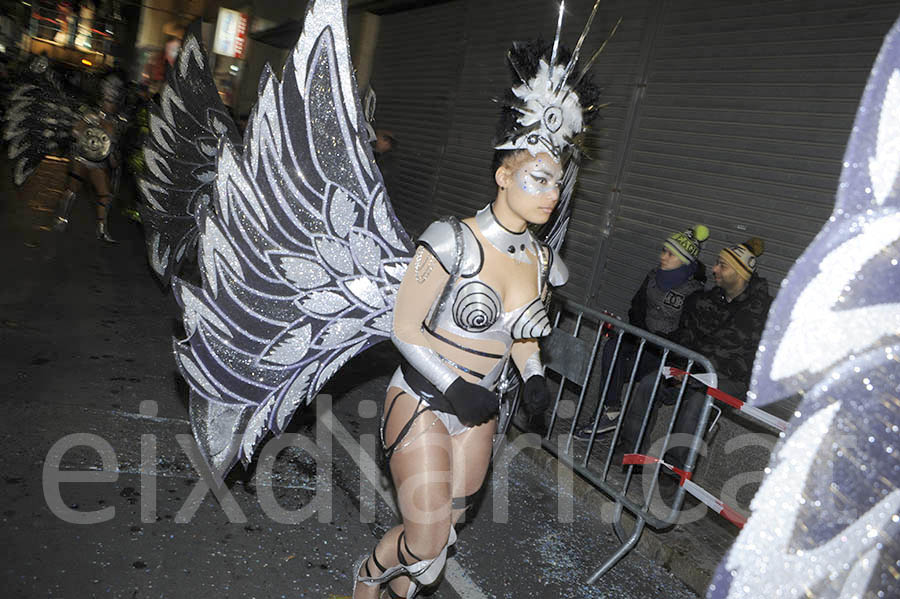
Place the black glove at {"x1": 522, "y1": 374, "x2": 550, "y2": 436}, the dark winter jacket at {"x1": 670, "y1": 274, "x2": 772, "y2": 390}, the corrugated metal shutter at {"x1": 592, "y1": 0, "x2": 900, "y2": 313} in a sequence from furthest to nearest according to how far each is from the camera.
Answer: the corrugated metal shutter at {"x1": 592, "y1": 0, "x2": 900, "y2": 313}
the dark winter jacket at {"x1": 670, "y1": 274, "x2": 772, "y2": 390}
the black glove at {"x1": 522, "y1": 374, "x2": 550, "y2": 436}

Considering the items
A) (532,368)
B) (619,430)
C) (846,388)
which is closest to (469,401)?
(532,368)

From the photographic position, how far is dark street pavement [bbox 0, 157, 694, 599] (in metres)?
2.96

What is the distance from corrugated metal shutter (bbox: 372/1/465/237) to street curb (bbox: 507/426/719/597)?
18.3 feet

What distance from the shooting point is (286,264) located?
2.83 metres

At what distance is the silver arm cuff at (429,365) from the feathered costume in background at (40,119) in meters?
9.82

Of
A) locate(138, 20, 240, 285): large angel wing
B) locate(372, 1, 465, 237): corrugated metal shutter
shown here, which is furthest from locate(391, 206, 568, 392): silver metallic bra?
locate(372, 1, 465, 237): corrugated metal shutter

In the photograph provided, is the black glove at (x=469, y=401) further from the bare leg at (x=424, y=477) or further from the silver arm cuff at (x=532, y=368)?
the silver arm cuff at (x=532, y=368)

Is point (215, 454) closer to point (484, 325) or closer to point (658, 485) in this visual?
point (484, 325)

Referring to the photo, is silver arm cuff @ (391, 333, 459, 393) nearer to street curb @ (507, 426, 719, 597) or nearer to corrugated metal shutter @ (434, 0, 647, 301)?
street curb @ (507, 426, 719, 597)

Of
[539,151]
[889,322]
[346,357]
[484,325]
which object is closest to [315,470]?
[346,357]

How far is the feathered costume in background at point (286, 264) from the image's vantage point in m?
2.71

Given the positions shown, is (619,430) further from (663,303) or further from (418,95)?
(418,95)

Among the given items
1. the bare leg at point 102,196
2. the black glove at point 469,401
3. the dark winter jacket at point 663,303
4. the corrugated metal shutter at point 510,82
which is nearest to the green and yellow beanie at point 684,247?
the dark winter jacket at point 663,303

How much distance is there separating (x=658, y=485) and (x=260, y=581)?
2919 millimetres
